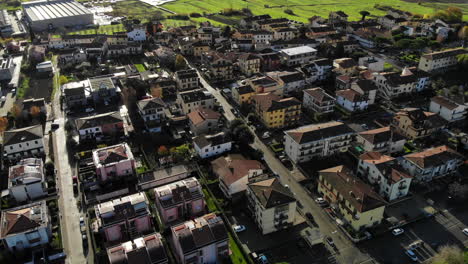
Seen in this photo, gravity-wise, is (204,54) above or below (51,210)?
above

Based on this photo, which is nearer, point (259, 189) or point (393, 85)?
point (259, 189)

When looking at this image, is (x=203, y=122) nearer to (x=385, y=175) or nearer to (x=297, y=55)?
(x=385, y=175)

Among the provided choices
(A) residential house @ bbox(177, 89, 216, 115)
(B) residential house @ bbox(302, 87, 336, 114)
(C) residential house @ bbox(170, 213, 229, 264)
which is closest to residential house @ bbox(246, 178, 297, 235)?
(C) residential house @ bbox(170, 213, 229, 264)

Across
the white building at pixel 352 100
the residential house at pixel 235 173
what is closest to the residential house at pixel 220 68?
the white building at pixel 352 100

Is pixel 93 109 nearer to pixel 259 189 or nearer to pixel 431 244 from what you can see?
pixel 259 189

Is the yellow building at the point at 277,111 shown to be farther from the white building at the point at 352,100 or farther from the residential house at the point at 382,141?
the residential house at the point at 382,141

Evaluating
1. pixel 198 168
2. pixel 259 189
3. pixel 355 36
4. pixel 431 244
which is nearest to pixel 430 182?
pixel 431 244

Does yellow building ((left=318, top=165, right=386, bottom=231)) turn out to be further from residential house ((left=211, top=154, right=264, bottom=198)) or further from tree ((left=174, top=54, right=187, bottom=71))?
tree ((left=174, top=54, right=187, bottom=71))
